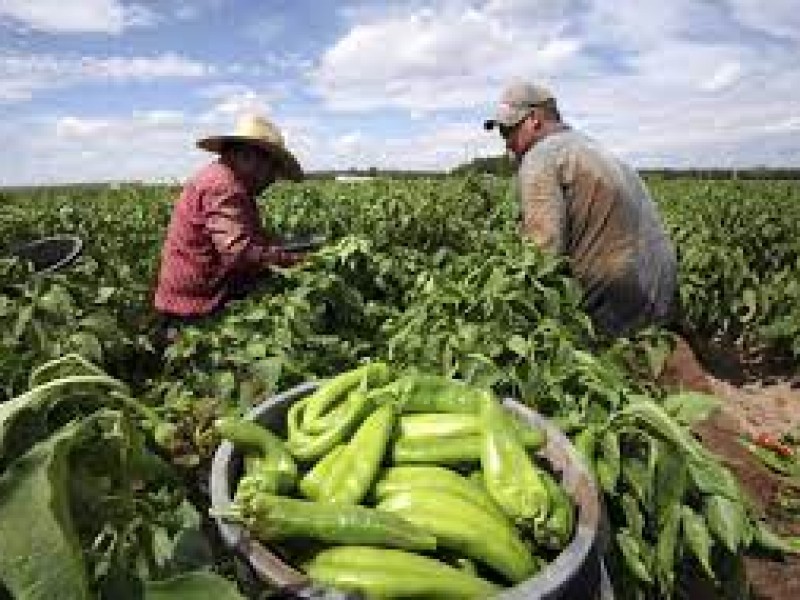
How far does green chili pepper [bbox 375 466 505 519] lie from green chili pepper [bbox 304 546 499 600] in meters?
0.20

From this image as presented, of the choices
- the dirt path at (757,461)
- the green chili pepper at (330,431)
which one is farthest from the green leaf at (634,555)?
the dirt path at (757,461)

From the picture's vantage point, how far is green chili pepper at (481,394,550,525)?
6.89 feet

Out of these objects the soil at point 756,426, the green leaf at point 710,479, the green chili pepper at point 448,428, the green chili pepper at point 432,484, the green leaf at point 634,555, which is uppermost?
the green chili pepper at point 448,428

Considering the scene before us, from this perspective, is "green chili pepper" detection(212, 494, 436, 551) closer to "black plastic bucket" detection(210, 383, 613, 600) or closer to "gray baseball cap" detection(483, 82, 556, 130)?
"black plastic bucket" detection(210, 383, 613, 600)

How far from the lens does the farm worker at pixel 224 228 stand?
17.2ft

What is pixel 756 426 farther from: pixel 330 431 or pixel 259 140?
pixel 330 431

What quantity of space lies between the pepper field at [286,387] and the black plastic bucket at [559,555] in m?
0.11

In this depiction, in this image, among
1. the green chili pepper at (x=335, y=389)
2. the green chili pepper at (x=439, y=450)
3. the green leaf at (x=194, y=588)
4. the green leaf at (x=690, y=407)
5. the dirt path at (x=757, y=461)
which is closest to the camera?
the green leaf at (x=194, y=588)

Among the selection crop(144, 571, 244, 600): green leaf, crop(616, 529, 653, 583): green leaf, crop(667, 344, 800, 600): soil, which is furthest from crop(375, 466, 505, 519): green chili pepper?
crop(667, 344, 800, 600): soil

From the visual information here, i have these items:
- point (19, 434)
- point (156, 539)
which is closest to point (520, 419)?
point (156, 539)

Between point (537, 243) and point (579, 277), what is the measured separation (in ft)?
1.09

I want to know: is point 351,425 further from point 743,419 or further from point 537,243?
point 743,419

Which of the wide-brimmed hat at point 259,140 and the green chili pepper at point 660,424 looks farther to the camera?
the wide-brimmed hat at point 259,140

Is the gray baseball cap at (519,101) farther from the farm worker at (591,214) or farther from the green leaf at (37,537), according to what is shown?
the green leaf at (37,537)
